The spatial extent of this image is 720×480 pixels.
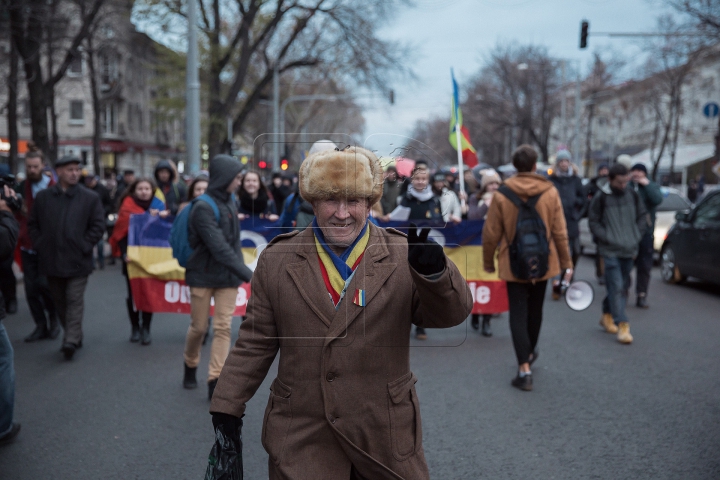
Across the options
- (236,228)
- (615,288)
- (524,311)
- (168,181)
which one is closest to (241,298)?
(236,228)

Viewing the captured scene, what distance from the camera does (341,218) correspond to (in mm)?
2338

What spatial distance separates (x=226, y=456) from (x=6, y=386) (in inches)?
116

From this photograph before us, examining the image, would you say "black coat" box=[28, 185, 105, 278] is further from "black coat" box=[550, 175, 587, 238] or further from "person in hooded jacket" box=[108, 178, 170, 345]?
"black coat" box=[550, 175, 587, 238]

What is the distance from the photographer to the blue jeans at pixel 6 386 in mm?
4797

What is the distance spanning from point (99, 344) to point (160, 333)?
856 mm

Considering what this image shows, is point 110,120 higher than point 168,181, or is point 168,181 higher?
point 110,120

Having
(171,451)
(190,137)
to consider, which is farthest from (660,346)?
(190,137)

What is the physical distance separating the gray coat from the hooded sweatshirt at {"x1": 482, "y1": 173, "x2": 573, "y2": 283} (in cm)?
225

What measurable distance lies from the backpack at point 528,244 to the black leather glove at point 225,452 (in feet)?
12.3

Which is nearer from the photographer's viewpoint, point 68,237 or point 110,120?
point 68,237

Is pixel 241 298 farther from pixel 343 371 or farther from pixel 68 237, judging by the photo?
pixel 343 371

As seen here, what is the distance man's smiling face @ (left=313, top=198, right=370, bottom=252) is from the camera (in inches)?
91.9

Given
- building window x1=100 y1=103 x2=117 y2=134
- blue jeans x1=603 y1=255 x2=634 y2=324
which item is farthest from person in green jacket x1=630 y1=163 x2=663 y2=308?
building window x1=100 y1=103 x2=117 y2=134

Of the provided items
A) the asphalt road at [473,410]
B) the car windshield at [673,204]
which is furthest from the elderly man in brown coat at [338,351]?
the car windshield at [673,204]
